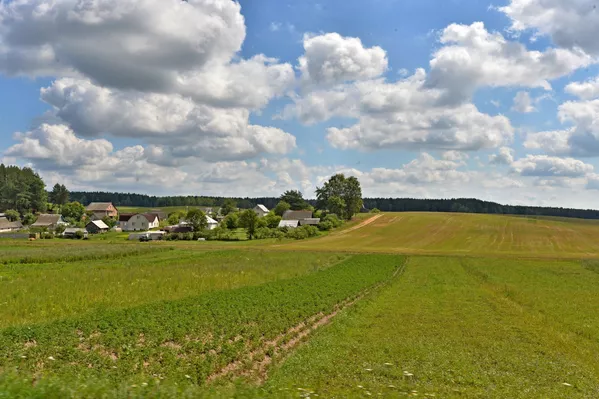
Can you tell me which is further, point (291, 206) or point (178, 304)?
point (291, 206)

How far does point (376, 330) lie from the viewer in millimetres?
21797

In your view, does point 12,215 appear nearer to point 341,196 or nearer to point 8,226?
point 8,226

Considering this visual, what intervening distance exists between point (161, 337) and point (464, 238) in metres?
89.4

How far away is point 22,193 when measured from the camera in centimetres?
15800

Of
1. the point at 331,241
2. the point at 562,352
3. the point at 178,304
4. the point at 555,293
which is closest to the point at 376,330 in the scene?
the point at 562,352

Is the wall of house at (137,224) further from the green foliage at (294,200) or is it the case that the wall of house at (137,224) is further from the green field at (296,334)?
the green field at (296,334)

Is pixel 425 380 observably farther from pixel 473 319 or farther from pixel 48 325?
pixel 48 325

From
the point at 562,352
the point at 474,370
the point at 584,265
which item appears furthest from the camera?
the point at 584,265

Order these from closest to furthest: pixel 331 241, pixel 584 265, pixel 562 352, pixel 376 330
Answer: pixel 562 352
pixel 376 330
pixel 584 265
pixel 331 241

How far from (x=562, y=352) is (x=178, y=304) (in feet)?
64.2

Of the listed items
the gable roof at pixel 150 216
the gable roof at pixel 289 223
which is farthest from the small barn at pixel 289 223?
the gable roof at pixel 150 216

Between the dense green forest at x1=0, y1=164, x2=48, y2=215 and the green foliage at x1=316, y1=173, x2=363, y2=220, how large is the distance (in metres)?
104

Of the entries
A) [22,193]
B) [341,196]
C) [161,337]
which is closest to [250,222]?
[341,196]

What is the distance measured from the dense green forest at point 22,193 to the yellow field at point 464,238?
118 metres
